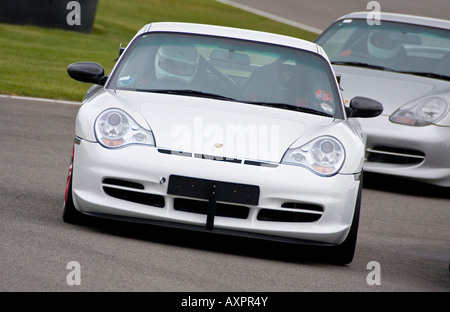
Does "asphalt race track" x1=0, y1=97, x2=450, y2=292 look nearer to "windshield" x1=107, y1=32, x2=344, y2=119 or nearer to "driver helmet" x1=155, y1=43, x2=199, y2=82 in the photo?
"windshield" x1=107, y1=32, x2=344, y2=119

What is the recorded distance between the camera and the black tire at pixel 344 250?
21.3 ft

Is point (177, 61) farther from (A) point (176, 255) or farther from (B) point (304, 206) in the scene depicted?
(A) point (176, 255)

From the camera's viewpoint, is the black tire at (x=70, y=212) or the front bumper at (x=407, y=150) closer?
the black tire at (x=70, y=212)

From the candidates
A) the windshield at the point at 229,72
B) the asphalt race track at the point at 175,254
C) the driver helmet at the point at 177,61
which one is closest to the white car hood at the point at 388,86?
the asphalt race track at the point at 175,254

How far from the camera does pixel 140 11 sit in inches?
1150

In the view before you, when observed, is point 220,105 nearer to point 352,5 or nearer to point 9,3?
point 9,3

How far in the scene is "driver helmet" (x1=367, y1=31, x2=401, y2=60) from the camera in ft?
37.3

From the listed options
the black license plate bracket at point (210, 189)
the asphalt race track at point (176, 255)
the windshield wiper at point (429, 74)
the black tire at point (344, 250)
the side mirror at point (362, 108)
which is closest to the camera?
the asphalt race track at point (176, 255)

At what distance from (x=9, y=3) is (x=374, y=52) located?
34.1 feet

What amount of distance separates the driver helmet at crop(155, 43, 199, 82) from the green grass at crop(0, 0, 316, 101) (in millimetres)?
6657

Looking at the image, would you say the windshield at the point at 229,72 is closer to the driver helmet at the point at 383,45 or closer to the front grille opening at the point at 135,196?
the front grille opening at the point at 135,196

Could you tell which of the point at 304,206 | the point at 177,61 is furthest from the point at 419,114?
the point at 304,206

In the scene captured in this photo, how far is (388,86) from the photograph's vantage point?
34.7 ft

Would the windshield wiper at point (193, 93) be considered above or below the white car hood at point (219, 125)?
above
